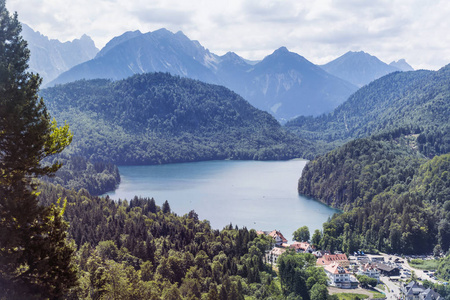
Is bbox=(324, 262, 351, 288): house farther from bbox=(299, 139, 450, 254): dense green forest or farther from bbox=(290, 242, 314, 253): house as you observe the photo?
bbox=(299, 139, 450, 254): dense green forest

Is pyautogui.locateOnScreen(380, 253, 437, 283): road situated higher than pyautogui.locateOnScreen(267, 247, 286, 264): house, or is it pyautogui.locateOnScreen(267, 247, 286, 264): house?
pyautogui.locateOnScreen(267, 247, 286, 264): house

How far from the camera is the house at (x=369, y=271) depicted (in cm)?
5466

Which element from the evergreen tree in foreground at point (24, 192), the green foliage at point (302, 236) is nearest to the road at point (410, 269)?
the green foliage at point (302, 236)

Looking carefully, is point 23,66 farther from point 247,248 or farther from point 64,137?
point 247,248

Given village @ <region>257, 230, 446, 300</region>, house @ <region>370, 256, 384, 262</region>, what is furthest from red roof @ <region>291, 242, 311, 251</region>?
house @ <region>370, 256, 384, 262</region>

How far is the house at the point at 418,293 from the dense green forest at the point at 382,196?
1734 centimetres

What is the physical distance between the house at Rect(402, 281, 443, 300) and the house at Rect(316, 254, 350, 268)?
9701 millimetres

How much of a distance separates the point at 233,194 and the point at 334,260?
53.4 metres

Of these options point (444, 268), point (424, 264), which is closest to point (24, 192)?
point (444, 268)

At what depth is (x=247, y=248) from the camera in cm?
5438

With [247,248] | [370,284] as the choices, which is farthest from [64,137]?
[370,284]

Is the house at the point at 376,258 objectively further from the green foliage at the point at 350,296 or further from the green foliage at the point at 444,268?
the green foliage at the point at 350,296

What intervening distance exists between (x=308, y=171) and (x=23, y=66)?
377 ft

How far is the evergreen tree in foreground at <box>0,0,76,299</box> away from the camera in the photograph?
13023 millimetres
